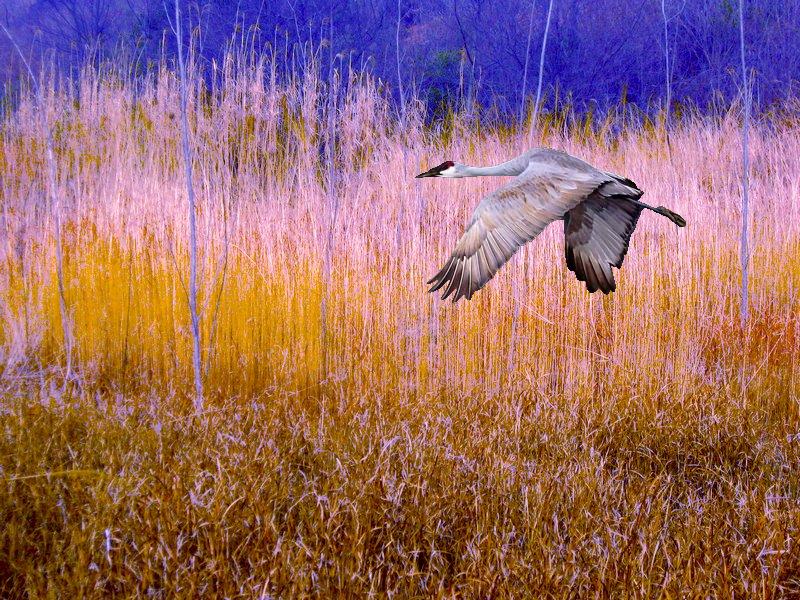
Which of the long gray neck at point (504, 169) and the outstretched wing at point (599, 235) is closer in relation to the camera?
the long gray neck at point (504, 169)

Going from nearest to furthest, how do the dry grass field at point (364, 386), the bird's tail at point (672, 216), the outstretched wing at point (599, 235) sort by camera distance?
the dry grass field at point (364, 386), the bird's tail at point (672, 216), the outstretched wing at point (599, 235)

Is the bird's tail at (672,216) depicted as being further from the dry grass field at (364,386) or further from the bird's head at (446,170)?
the dry grass field at (364,386)

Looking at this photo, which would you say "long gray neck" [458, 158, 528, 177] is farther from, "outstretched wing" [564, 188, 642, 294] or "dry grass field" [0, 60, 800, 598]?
"dry grass field" [0, 60, 800, 598]

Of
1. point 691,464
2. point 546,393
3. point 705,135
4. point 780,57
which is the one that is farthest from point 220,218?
point 780,57

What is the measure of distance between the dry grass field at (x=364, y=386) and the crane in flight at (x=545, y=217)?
59 cm

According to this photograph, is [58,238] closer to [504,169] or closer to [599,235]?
[504,169]

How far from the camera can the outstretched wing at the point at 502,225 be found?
2.03 metres

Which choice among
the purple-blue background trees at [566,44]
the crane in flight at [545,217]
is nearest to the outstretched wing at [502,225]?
the crane in flight at [545,217]

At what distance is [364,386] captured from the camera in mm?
3447

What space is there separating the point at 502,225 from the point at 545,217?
0.38ft

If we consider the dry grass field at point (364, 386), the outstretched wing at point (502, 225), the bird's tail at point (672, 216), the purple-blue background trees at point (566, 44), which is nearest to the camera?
the dry grass field at point (364, 386)

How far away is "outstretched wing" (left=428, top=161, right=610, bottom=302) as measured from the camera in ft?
6.65

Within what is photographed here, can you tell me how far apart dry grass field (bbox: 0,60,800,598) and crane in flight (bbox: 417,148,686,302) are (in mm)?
590

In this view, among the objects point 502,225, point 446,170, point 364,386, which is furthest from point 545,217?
point 364,386
